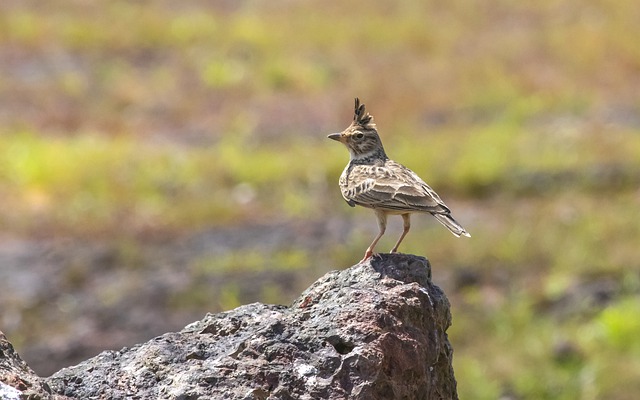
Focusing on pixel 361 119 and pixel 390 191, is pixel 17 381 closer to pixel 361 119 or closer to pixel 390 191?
pixel 390 191

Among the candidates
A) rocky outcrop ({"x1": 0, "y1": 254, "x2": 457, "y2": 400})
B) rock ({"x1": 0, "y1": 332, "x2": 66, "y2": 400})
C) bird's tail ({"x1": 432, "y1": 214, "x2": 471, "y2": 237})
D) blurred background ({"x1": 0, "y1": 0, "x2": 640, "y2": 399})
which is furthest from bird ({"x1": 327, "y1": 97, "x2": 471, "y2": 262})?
blurred background ({"x1": 0, "y1": 0, "x2": 640, "y2": 399})

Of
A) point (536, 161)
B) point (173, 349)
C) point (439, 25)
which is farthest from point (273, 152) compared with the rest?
point (173, 349)

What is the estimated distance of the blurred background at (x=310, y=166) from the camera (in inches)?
564

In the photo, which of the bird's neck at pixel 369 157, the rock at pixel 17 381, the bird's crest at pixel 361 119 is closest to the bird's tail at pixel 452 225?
the bird's neck at pixel 369 157

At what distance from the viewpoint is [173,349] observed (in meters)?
5.04

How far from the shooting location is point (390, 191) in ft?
20.0

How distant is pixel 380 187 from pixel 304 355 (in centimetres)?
145

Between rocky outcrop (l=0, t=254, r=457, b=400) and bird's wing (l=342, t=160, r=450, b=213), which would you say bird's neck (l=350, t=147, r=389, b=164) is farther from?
rocky outcrop (l=0, t=254, r=457, b=400)

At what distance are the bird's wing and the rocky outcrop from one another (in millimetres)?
656

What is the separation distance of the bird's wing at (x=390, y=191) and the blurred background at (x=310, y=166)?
6326 mm

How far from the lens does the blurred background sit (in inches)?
564

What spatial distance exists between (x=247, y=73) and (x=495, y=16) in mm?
7870

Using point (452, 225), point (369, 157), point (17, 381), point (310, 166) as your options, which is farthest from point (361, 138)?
point (310, 166)

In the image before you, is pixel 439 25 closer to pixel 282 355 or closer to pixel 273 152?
pixel 273 152
